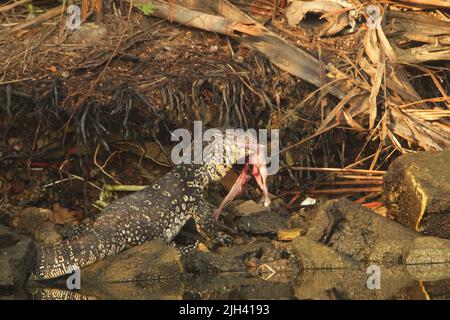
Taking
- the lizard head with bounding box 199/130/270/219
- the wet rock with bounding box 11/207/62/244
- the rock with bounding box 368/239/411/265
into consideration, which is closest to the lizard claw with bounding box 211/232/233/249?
the lizard head with bounding box 199/130/270/219

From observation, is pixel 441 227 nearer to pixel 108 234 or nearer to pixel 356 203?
pixel 356 203

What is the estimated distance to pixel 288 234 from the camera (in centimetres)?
1184

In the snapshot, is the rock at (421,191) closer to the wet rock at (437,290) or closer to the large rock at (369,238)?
the large rock at (369,238)

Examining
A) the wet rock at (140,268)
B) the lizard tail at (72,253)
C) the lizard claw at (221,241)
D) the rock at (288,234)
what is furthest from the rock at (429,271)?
the lizard tail at (72,253)

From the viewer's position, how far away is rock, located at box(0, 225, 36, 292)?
10.5 meters

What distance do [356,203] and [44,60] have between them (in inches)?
150

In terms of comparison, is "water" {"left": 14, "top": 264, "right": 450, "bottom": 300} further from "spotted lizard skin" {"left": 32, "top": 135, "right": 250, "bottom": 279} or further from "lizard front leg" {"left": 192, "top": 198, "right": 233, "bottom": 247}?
"lizard front leg" {"left": 192, "top": 198, "right": 233, "bottom": 247}

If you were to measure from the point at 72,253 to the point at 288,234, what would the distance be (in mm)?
2327

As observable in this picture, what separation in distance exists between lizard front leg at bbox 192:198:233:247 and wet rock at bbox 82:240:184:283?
97 cm

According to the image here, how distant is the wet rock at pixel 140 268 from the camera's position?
10.8 metres

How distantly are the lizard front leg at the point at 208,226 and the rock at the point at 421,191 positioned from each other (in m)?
1.80

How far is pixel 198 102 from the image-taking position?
491 inches

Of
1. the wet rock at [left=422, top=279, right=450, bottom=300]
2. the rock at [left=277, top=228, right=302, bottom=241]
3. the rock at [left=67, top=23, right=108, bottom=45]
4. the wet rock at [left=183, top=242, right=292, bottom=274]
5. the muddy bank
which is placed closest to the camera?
the wet rock at [left=422, top=279, right=450, bottom=300]

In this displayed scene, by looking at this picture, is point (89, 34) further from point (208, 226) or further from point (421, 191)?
point (421, 191)
